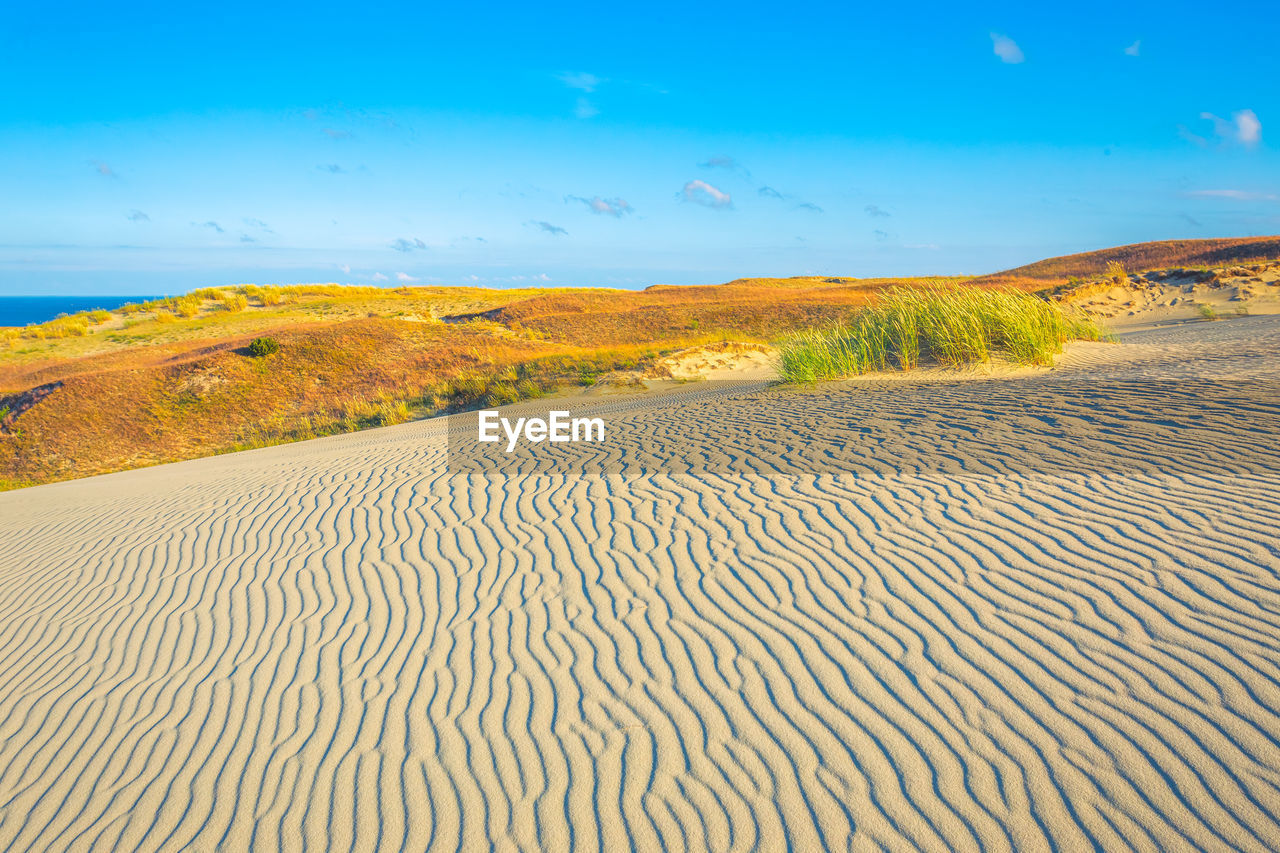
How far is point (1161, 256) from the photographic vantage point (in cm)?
3162

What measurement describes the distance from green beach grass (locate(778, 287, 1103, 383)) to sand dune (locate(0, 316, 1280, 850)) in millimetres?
5444

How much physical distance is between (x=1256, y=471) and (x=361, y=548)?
709cm

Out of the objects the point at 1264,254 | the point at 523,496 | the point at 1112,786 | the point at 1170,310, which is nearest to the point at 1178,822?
the point at 1112,786

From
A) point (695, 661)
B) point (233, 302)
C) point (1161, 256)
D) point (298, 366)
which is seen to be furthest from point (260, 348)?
point (1161, 256)

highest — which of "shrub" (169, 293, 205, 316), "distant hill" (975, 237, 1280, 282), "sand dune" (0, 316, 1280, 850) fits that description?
"distant hill" (975, 237, 1280, 282)

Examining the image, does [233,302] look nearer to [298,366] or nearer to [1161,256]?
[298,366]

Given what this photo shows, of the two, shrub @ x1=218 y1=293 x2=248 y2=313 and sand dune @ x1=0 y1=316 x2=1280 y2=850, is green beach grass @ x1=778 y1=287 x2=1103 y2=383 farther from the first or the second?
shrub @ x1=218 y1=293 x2=248 y2=313

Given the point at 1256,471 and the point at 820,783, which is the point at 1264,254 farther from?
the point at 820,783

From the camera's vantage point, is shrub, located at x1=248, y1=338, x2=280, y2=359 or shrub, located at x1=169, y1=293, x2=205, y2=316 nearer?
shrub, located at x1=248, y1=338, x2=280, y2=359

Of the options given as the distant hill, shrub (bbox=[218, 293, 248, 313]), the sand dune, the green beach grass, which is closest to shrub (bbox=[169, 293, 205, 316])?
shrub (bbox=[218, 293, 248, 313])

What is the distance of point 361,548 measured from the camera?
18.5 ft

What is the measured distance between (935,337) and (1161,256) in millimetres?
27124

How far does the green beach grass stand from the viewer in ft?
40.3

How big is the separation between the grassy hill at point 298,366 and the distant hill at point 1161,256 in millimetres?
204
